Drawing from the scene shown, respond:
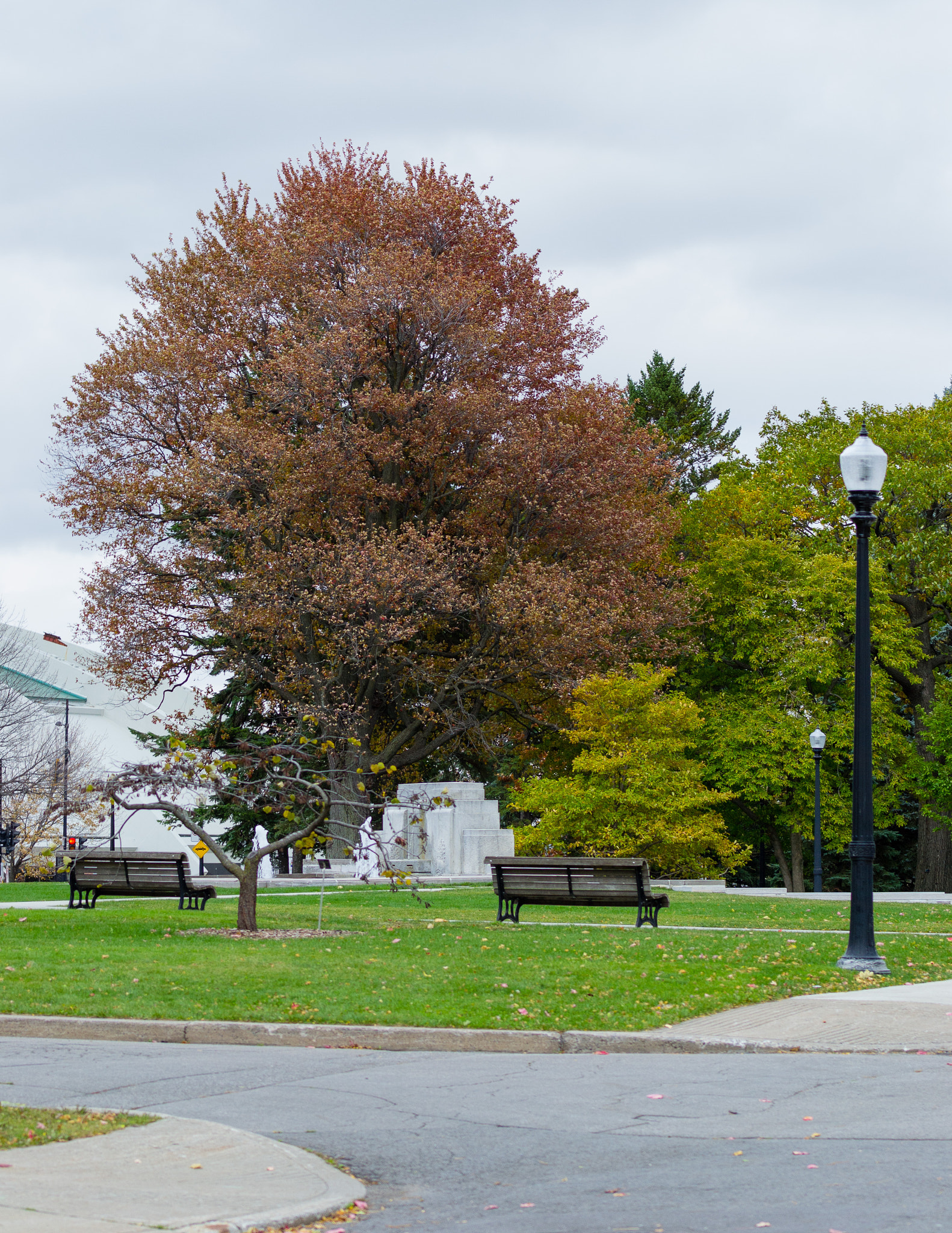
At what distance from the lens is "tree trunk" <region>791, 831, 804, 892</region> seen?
46.5 metres

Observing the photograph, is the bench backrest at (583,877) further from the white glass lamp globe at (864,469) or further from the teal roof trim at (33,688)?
the teal roof trim at (33,688)

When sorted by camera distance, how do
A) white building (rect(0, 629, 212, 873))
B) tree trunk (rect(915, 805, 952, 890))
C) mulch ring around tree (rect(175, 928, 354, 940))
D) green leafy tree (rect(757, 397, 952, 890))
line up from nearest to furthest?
1. mulch ring around tree (rect(175, 928, 354, 940))
2. green leafy tree (rect(757, 397, 952, 890))
3. tree trunk (rect(915, 805, 952, 890))
4. white building (rect(0, 629, 212, 873))

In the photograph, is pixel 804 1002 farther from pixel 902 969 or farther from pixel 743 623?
pixel 743 623

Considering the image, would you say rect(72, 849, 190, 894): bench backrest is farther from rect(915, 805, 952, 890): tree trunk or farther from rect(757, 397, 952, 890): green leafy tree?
rect(915, 805, 952, 890): tree trunk

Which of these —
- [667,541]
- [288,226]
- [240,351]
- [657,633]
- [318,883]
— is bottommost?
[318,883]

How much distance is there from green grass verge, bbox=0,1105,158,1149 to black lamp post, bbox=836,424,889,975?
815 cm

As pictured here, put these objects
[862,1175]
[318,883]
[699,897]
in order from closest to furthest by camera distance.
Answer: [862,1175] → [699,897] → [318,883]

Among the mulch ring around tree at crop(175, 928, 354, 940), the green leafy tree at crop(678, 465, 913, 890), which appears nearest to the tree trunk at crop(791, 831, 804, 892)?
the green leafy tree at crop(678, 465, 913, 890)

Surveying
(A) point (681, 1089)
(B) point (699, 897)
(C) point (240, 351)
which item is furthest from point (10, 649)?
(A) point (681, 1089)

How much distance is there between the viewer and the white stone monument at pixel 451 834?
33250mm

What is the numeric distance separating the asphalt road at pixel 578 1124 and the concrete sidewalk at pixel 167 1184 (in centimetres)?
30

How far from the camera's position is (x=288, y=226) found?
3753 cm

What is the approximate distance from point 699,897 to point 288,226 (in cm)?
2089

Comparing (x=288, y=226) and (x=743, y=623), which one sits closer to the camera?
(x=288, y=226)
